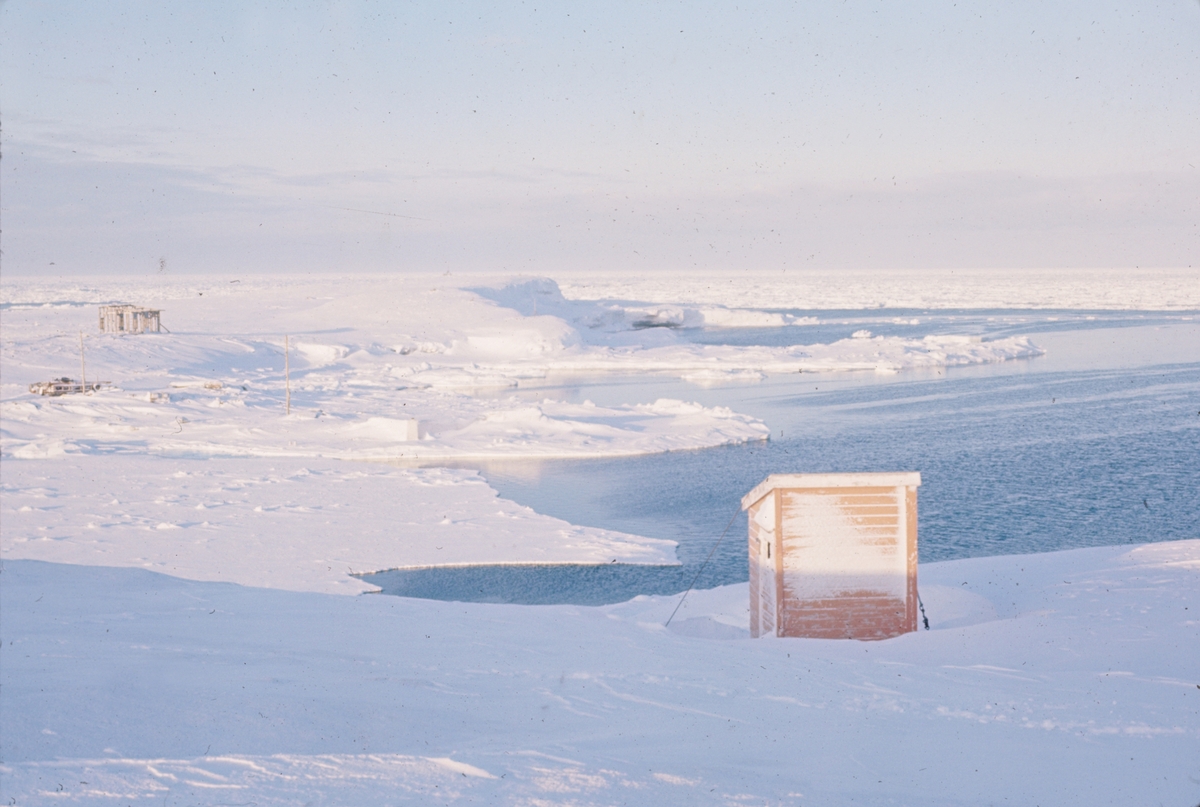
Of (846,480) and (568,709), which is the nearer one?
(568,709)

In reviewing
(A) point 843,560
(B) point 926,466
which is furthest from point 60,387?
(A) point 843,560

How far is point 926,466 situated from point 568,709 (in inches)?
858

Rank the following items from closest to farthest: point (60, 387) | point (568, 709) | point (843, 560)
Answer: point (568, 709) < point (843, 560) < point (60, 387)

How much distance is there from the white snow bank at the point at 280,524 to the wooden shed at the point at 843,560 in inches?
286

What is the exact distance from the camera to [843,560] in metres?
10.6

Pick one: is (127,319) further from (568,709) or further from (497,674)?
(568,709)

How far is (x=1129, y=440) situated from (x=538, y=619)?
2446cm

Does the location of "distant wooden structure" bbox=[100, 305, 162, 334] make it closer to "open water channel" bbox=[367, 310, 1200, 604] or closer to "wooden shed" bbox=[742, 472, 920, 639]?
"open water channel" bbox=[367, 310, 1200, 604]

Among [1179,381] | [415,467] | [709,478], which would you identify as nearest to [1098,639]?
[709,478]

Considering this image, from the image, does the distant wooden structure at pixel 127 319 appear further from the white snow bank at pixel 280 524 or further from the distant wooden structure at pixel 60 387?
the white snow bank at pixel 280 524

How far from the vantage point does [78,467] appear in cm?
2516

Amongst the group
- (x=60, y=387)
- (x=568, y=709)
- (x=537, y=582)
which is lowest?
(x=537, y=582)

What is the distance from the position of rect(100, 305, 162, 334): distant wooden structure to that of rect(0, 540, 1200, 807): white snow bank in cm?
4822

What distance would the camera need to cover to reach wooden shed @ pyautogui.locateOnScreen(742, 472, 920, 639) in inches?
→ 415
